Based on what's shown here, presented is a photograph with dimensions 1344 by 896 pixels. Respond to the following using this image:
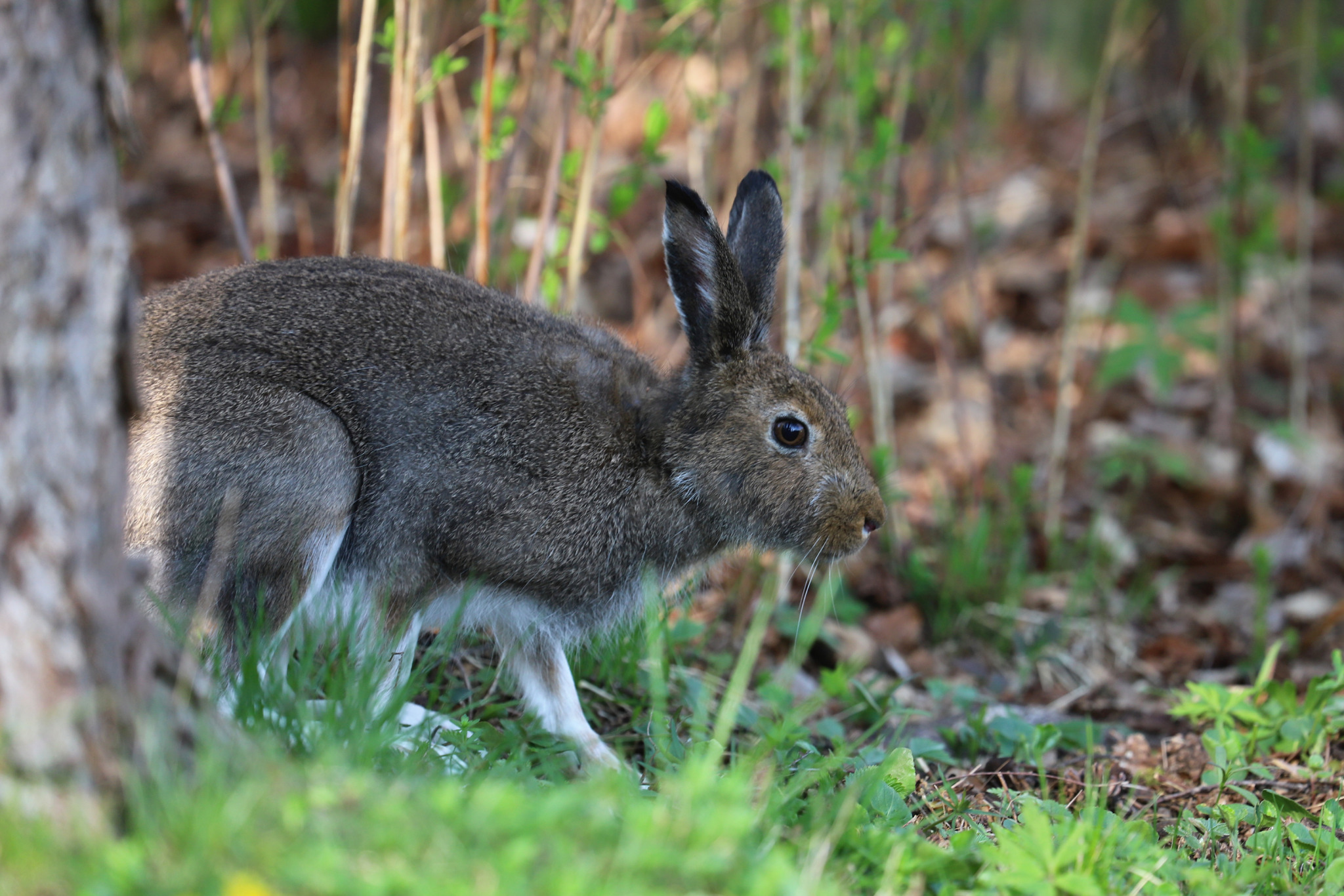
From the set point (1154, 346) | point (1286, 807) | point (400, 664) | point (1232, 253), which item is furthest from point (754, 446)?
point (1154, 346)

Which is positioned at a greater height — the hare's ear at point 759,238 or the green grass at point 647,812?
the hare's ear at point 759,238

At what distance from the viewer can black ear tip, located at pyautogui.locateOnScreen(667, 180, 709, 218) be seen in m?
4.32

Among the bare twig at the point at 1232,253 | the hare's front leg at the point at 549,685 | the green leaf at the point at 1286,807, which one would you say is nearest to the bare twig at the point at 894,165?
the bare twig at the point at 1232,253

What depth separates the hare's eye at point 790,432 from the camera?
15.5ft

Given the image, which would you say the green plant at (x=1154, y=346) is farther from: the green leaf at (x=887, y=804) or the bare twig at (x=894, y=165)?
the green leaf at (x=887, y=804)

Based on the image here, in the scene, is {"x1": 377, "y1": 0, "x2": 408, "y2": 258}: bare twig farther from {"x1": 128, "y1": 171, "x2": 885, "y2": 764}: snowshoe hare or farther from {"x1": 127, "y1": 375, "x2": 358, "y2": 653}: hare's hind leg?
{"x1": 127, "y1": 375, "x2": 358, "y2": 653}: hare's hind leg

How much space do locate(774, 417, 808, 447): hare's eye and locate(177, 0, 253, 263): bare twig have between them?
235 centimetres

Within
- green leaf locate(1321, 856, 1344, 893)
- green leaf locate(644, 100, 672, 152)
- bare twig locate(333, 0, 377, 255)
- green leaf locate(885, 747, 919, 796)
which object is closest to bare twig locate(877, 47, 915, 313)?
green leaf locate(644, 100, 672, 152)

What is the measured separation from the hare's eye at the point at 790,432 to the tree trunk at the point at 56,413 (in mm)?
2589

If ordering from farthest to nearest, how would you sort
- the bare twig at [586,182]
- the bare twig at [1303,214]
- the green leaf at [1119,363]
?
1. the green leaf at [1119,363]
2. the bare twig at [1303,214]
3. the bare twig at [586,182]

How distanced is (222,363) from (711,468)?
5.77 ft

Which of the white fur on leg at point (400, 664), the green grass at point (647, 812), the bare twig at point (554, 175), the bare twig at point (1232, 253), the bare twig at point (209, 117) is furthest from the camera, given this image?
the bare twig at point (1232, 253)

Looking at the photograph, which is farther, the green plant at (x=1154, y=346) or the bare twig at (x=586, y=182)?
the green plant at (x=1154, y=346)

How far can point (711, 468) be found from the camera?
469 cm
